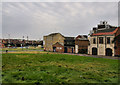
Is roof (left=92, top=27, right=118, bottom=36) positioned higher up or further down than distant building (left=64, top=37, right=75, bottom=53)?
higher up

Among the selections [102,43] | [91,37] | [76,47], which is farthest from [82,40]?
[102,43]

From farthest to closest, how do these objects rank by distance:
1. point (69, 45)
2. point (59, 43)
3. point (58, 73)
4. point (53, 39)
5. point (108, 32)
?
point (53, 39), point (59, 43), point (69, 45), point (108, 32), point (58, 73)

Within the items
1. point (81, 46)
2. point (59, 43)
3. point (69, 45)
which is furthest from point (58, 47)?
point (81, 46)

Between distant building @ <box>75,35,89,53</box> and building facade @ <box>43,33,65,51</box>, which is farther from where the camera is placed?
building facade @ <box>43,33,65,51</box>

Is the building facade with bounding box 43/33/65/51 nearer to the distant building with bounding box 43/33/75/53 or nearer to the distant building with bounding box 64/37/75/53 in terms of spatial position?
the distant building with bounding box 43/33/75/53

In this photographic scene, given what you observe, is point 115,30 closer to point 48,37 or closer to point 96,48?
point 96,48

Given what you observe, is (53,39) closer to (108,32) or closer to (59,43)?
(59,43)

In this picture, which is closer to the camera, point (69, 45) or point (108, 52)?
point (108, 52)

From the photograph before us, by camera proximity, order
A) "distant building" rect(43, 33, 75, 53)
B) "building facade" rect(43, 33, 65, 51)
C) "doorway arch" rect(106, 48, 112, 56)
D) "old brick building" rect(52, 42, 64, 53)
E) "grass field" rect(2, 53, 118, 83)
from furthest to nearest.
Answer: "building facade" rect(43, 33, 65, 51)
"old brick building" rect(52, 42, 64, 53)
"distant building" rect(43, 33, 75, 53)
"doorway arch" rect(106, 48, 112, 56)
"grass field" rect(2, 53, 118, 83)

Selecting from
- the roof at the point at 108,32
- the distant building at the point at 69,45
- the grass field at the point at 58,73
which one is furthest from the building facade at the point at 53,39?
the grass field at the point at 58,73

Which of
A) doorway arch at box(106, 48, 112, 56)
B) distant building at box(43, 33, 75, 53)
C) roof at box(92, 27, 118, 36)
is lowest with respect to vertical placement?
doorway arch at box(106, 48, 112, 56)

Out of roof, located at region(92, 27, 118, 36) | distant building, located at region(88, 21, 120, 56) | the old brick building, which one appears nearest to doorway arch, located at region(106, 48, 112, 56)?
distant building, located at region(88, 21, 120, 56)

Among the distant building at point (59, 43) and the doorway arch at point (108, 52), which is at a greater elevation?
the distant building at point (59, 43)

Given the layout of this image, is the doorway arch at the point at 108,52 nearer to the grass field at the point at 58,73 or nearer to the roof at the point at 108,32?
the roof at the point at 108,32
